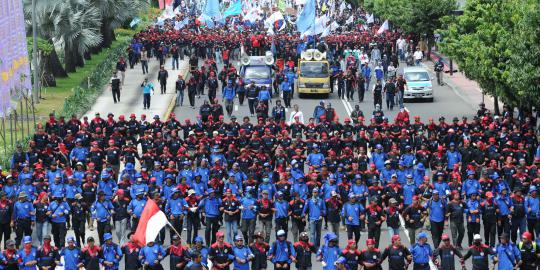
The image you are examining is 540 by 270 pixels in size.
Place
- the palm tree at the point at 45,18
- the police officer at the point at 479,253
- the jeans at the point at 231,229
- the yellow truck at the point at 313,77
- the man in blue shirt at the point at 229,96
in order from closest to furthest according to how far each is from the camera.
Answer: the police officer at the point at 479,253 → the jeans at the point at 231,229 → the man in blue shirt at the point at 229,96 → the yellow truck at the point at 313,77 → the palm tree at the point at 45,18

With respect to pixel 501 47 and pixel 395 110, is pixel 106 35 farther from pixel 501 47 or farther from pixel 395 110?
pixel 501 47

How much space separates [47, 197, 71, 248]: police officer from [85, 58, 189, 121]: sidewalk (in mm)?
18722

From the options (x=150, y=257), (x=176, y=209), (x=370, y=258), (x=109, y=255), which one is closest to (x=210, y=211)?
(x=176, y=209)

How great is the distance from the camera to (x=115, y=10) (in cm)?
6378

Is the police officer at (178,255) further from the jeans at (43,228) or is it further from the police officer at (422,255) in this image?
the jeans at (43,228)

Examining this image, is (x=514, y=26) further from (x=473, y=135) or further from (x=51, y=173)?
(x=51, y=173)

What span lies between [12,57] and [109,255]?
15.2 metres

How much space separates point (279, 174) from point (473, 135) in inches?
282

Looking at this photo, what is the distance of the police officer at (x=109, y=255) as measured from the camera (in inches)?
875

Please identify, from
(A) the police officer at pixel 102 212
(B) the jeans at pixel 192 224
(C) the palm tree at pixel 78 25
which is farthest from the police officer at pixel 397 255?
(C) the palm tree at pixel 78 25

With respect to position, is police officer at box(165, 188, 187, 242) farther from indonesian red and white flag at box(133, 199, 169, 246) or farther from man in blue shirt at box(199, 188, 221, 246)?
indonesian red and white flag at box(133, 199, 169, 246)

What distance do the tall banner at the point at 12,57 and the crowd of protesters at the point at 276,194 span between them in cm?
167

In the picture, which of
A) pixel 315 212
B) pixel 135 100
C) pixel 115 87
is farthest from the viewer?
pixel 135 100

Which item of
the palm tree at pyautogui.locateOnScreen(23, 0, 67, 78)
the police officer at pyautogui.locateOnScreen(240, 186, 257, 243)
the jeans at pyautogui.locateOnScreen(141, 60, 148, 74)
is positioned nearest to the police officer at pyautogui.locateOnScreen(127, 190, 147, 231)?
the police officer at pyautogui.locateOnScreen(240, 186, 257, 243)
